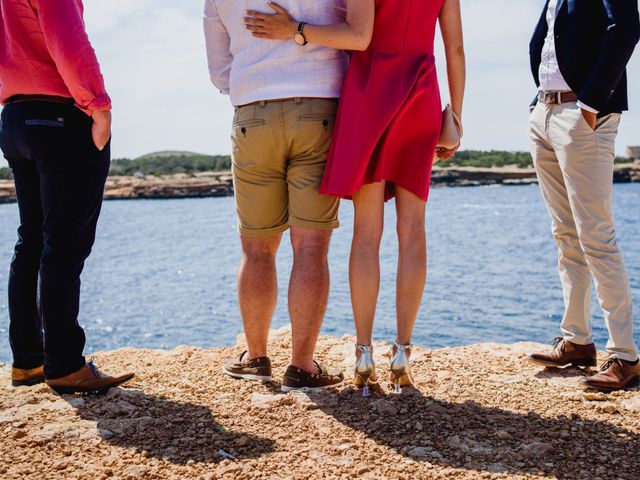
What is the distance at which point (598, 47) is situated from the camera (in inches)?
140

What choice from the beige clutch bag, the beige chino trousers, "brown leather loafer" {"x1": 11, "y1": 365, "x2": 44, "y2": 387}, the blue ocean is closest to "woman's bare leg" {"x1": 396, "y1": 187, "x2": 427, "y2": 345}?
the beige clutch bag

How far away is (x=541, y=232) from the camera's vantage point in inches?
1341

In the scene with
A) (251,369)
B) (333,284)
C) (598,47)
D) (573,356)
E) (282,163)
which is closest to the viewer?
(282,163)

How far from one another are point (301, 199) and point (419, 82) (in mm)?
763

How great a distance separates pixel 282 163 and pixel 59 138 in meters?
1.05

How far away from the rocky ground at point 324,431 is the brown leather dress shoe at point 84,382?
0.05m

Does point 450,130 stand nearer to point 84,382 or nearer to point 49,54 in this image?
point 49,54

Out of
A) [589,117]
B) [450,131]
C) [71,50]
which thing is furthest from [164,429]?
[589,117]

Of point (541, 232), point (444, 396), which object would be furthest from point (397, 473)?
point (541, 232)

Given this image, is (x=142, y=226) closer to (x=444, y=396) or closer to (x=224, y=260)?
(x=224, y=260)

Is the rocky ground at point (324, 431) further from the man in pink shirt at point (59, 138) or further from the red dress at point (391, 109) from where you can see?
the red dress at point (391, 109)

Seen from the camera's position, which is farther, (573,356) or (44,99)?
(573,356)

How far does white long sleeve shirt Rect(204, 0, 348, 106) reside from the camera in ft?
10.5

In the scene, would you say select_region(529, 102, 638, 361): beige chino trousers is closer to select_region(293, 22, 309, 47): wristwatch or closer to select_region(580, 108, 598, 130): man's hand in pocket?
select_region(580, 108, 598, 130): man's hand in pocket
